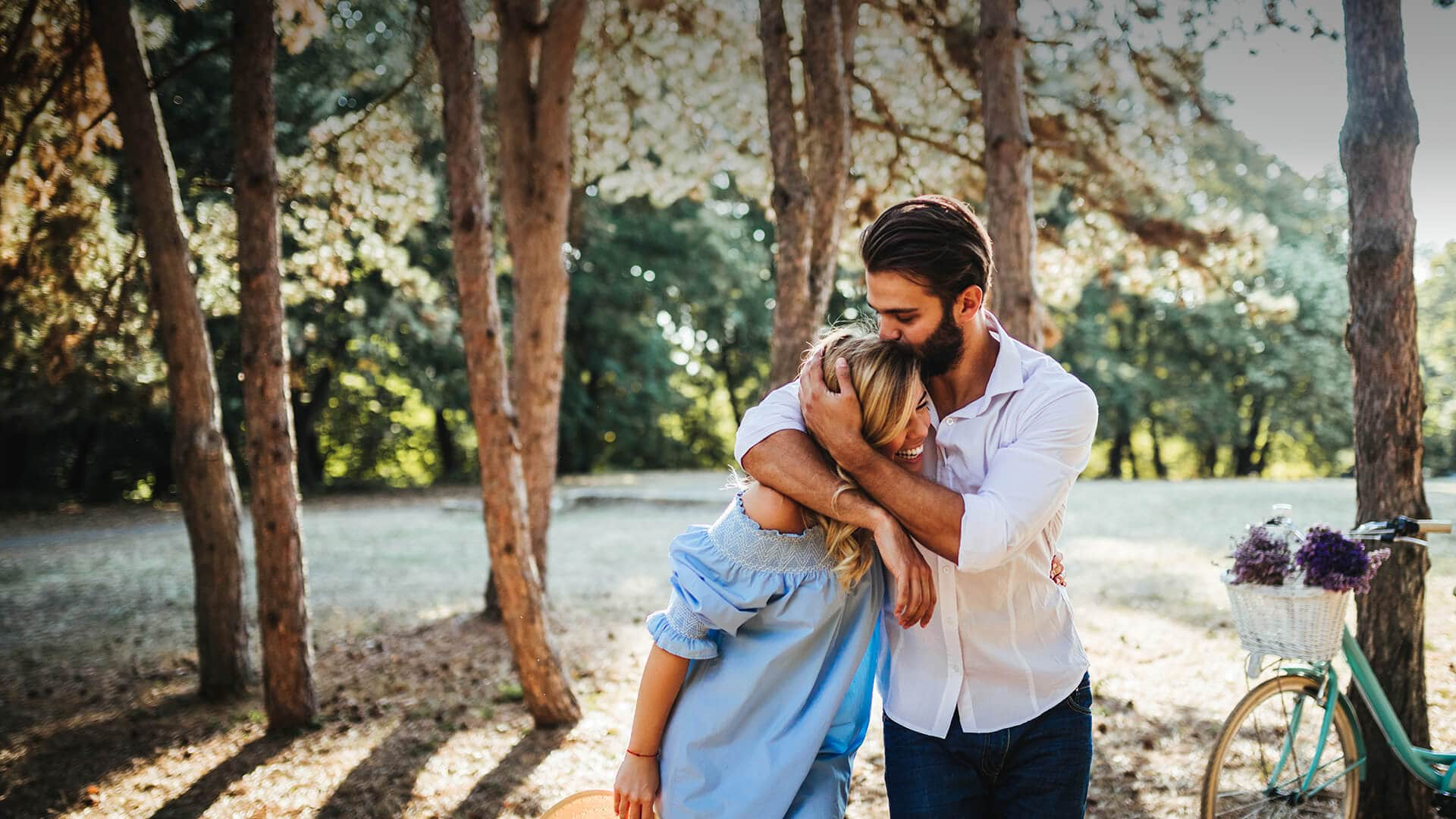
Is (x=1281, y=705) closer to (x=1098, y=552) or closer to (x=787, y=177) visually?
(x=787, y=177)

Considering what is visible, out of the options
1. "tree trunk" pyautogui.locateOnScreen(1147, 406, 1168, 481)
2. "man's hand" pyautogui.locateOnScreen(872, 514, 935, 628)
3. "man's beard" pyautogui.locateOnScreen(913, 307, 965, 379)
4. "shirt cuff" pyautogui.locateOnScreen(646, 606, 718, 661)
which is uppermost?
"man's beard" pyautogui.locateOnScreen(913, 307, 965, 379)

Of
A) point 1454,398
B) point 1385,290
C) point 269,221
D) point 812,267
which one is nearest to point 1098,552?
point 812,267

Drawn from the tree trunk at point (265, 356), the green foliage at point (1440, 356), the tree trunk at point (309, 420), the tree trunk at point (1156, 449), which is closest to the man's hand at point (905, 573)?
the tree trunk at point (265, 356)

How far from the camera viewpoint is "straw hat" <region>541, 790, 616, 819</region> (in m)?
2.23

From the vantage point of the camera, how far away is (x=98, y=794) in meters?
4.40

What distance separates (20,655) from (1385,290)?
886cm

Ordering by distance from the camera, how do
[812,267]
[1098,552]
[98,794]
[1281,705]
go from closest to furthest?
[1281,705]
[98,794]
[812,267]
[1098,552]

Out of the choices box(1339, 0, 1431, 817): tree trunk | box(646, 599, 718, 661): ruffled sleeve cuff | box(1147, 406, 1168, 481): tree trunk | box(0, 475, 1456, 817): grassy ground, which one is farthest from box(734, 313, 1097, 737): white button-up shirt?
box(1147, 406, 1168, 481): tree trunk

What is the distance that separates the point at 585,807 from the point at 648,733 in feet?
1.31

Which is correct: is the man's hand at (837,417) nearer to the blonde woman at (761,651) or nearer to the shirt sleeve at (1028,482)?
the blonde woman at (761,651)

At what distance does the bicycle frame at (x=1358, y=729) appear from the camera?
315 centimetres

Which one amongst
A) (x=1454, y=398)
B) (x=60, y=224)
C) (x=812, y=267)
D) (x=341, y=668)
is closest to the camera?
(x=812, y=267)

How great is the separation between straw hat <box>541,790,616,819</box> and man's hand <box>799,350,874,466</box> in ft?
3.37

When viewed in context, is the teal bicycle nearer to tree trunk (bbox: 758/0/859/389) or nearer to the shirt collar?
the shirt collar
